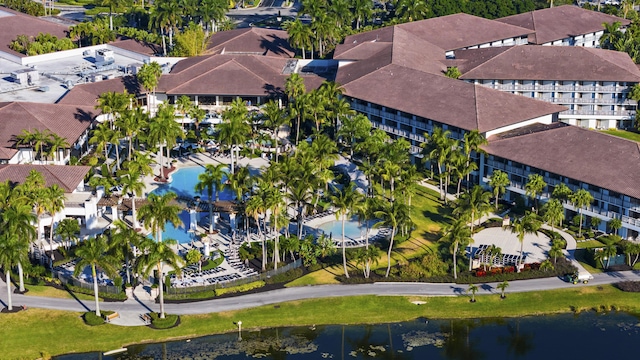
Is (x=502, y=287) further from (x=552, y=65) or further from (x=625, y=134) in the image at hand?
(x=552, y=65)

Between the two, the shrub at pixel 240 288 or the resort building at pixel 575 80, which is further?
the resort building at pixel 575 80

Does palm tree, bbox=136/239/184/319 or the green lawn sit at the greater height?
palm tree, bbox=136/239/184/319

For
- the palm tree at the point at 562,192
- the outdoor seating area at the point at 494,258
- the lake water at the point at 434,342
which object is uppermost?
the palm tree at the point at 562,192

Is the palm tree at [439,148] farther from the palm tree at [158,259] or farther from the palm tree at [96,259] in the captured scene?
the palm tree at [96,259]

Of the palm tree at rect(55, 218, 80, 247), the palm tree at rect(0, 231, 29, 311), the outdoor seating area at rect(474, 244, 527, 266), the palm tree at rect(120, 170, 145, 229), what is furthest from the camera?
the palm tree at rect(120, 170, 145, 229)

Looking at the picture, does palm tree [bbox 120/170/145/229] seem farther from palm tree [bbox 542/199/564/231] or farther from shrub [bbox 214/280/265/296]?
palm tree [bbox 542/199/564/231]

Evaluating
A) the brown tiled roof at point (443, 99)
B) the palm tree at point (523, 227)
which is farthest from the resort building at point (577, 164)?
the palm tree at point (523, 227)

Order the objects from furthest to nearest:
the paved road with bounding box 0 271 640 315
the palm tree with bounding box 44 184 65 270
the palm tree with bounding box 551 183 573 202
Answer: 1. the palm tree with bounding box 551 183 573 202
2. the palm tree with bounding box 44 184 65 270
3. the paved road with bounding box 0 271 640 315

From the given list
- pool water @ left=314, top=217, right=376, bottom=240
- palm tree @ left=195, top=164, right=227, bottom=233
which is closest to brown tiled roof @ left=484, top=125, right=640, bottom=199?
pool water @ left=314, top=217, right=376, bottom=240
